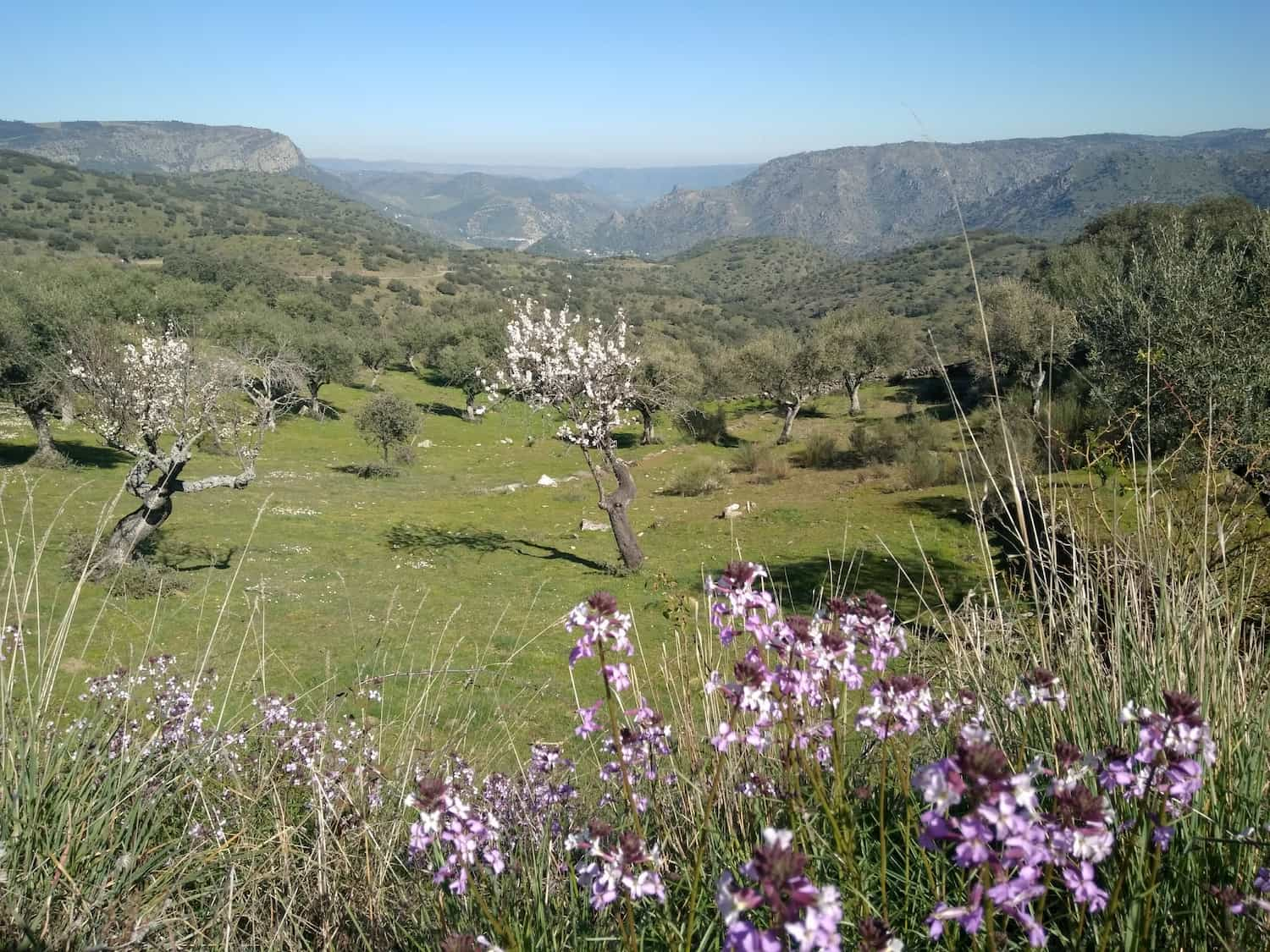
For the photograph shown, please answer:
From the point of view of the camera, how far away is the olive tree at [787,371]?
5091cm

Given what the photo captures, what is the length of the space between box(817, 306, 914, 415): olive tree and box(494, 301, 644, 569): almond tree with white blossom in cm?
3346

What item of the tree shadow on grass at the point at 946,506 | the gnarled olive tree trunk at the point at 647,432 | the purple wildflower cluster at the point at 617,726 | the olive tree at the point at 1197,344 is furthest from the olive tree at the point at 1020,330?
the purple wildflower cluster at the point at 617,726

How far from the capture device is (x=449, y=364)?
69.6 metres

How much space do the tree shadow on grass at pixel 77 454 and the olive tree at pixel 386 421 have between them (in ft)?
40.2

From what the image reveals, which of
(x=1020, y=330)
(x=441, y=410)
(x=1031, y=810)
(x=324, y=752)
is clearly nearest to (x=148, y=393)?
(x=324, y=752)

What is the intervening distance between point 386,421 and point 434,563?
22950 mm

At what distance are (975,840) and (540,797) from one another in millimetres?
2492

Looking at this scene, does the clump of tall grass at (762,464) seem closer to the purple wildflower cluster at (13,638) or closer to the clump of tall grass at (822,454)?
the clump of tall grass at (822,454)

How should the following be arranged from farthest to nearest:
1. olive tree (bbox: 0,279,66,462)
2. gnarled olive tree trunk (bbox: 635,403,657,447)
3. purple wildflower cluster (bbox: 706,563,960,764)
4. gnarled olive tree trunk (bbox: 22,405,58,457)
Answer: gnarled olive tree trunk (bbox: 635,403,657,447), gnarled olive tree trunk (bbox: 22,405,58,457), olive tree (bbox: 0,279,66,462), purple wildflower cluster (bbox: 706,563,960,764)

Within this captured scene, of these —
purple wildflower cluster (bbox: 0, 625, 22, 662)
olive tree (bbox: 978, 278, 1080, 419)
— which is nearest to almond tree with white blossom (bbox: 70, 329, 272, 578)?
purple wildflower cluster (bbox: 0, 625, 22, 662)

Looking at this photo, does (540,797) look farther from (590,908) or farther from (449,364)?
(449,364)

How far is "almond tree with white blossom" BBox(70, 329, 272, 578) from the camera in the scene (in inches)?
632

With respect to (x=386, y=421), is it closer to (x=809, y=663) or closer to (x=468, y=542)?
(x=468, y=542)

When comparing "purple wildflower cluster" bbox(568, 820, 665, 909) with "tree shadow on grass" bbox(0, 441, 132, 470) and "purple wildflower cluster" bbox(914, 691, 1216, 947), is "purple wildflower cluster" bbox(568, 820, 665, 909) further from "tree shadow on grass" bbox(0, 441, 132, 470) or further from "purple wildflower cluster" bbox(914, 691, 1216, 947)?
"tree shadow on grass" bbox(0, 441, 132, 470)
